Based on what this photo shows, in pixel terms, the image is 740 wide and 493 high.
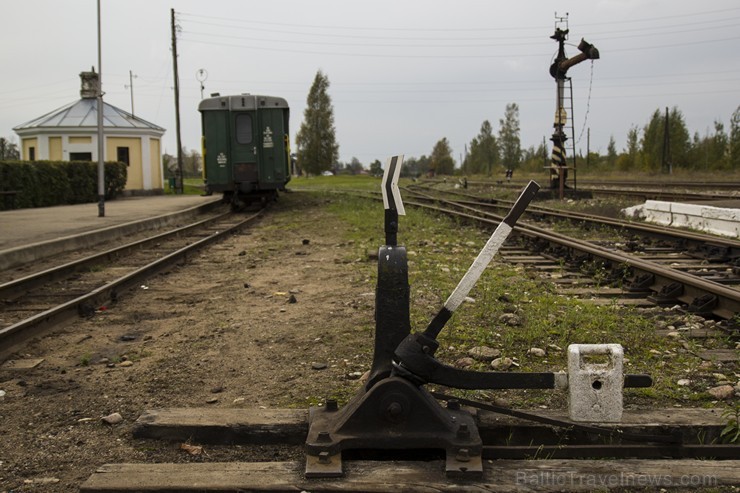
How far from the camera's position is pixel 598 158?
225 ft

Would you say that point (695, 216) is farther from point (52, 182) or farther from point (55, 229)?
point (52, 182)

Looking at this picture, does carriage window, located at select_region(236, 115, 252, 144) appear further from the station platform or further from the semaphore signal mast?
the semaphore signal mast

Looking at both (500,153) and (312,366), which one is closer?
(312,366)

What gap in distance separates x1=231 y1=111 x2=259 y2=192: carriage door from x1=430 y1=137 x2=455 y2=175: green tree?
79.4 m

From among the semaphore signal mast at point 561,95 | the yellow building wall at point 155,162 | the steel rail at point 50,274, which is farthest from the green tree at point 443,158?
the steel rail at point 50,274

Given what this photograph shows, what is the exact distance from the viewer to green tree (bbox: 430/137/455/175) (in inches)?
3967

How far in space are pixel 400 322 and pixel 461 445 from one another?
691mm

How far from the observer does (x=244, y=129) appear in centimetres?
2019

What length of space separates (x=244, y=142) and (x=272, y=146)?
2.86 feet

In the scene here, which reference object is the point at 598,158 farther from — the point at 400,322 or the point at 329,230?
the point at 400,322

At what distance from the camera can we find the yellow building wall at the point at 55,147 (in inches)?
1364

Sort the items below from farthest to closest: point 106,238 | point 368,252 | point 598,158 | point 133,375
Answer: point 598,158, point 106,238, point 368,252, point 133,375

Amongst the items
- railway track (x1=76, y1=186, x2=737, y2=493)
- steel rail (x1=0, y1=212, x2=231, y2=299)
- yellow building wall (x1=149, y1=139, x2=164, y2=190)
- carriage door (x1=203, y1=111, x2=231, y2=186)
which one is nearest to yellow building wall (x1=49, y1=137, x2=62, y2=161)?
yellow building wall (x1=149, y1=139, x2=164, y2=190)

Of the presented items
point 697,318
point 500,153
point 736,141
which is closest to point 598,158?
point 736,141
